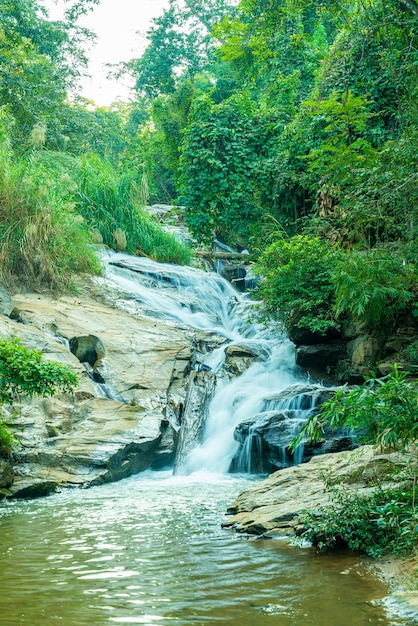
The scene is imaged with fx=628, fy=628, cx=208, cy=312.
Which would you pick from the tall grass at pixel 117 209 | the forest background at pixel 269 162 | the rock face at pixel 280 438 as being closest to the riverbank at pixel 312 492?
the rock face at pixel 280 438

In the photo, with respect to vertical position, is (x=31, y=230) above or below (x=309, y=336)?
above

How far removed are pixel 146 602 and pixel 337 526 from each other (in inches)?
64.8

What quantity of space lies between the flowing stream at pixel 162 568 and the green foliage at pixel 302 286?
3519mm

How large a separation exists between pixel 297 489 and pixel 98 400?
Answer: 4.26 metres

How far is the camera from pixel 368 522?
4.45 meters

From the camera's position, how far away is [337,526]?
448 centimetres

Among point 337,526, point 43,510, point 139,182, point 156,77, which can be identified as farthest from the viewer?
point 156,77

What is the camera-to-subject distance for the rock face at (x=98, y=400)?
7.81 m

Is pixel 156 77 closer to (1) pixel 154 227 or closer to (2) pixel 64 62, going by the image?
(2) pixel 64 62

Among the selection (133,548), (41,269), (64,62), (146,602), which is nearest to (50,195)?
(41,269)

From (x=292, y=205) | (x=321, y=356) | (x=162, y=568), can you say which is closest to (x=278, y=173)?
(x=292, y=205)

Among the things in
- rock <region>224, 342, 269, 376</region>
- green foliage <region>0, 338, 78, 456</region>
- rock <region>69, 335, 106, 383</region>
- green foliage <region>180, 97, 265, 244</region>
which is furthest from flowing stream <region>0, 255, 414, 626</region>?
green foliage <region>180, 97, 265, 244</region>

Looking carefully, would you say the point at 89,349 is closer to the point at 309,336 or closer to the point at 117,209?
the point at 309,336

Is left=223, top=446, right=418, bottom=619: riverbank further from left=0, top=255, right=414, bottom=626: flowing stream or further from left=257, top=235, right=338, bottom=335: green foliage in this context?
left=257, top=235, right=338, bottom=335: green foliage
